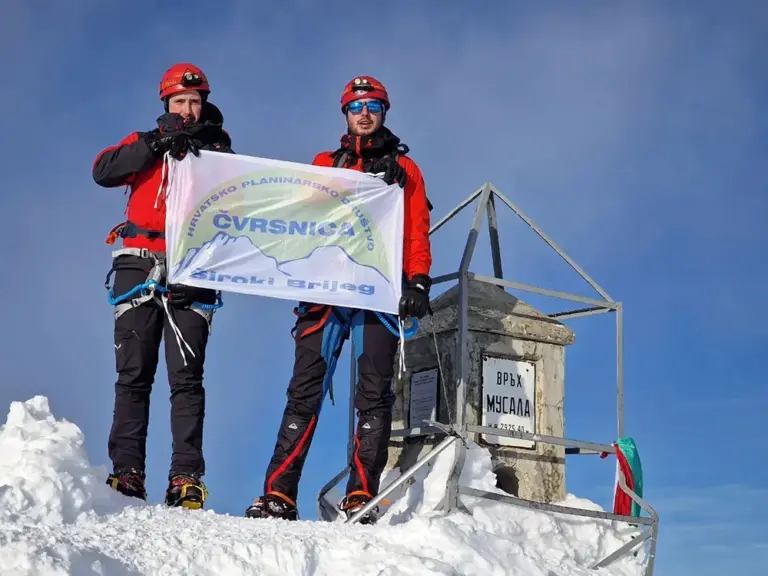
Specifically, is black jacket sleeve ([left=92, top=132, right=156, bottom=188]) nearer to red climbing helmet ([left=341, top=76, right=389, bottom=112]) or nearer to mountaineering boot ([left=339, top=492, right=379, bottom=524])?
red climbing helmet ([left=341, top=76, right=389, bottom=112])

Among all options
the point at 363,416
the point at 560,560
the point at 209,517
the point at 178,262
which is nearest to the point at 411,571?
the point at 209,517

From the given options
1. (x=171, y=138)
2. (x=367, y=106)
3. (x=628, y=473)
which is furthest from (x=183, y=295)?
(x=628, y=473)

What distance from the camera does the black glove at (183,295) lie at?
6059mm

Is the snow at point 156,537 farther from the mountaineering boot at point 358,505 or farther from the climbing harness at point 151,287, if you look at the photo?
the climbing harness at point 151,287

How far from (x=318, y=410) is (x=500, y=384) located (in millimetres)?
2030

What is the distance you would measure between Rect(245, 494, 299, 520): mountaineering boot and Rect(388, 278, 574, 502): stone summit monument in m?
1.69

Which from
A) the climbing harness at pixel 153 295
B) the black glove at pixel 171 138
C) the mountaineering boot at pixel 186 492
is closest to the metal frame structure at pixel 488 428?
the mountaineering boot at pixel 186 492

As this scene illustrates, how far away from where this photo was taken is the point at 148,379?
19.7 feet

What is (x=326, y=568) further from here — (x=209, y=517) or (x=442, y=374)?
(x=442, y=374)

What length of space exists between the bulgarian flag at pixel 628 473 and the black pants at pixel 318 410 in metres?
2.41

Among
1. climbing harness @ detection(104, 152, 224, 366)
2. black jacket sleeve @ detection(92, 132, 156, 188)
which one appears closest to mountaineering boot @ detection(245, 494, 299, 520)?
climbing harness @ detection(104, 152, 224, 366)

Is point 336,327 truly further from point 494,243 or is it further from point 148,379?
point 494,243

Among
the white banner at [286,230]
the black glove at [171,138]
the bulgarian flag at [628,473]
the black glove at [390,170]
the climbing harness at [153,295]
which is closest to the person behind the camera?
the climbing harness at [153,295]

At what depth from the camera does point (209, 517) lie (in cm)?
524
